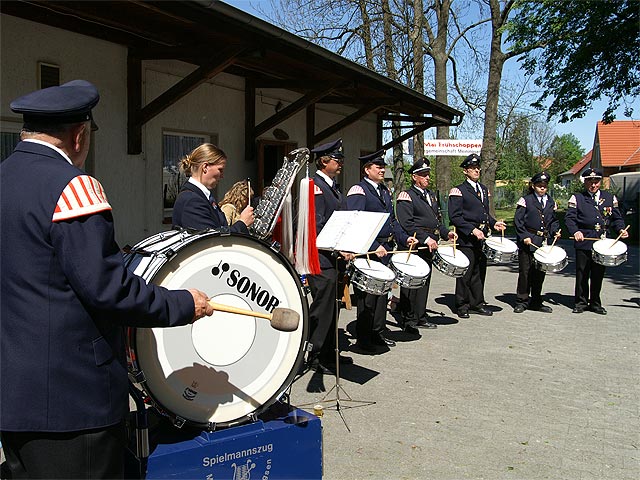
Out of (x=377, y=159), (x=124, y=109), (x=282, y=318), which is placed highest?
(x=124, y=109)

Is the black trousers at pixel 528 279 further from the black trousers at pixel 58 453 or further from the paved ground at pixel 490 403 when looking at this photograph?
the black trousers at pixel 58 453

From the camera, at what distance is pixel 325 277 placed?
5488mm

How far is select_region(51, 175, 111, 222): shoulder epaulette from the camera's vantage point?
2055 mm

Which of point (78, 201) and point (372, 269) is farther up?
point (78, 201)

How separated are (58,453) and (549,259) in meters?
7.16

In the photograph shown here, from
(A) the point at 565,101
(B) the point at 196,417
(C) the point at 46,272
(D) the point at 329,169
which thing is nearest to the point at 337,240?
(D) the point at 329,169

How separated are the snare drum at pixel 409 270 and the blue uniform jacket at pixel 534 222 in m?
2.65

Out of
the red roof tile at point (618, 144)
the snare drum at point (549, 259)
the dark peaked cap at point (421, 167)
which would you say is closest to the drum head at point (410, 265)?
the dark peaked cap at point (421, 167)

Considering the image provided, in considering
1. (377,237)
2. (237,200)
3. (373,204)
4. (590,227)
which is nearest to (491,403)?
(377,237)

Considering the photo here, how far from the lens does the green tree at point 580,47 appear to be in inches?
506

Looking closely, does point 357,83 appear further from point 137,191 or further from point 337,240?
point 337,240

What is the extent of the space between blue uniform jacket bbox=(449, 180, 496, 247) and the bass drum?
541cm

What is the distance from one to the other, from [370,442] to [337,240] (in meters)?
1.39

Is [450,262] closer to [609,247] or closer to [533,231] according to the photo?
[533,231]
